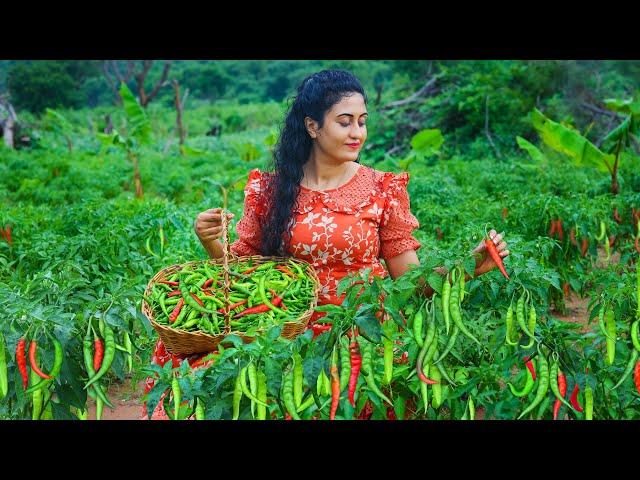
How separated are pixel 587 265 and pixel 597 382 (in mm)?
4449

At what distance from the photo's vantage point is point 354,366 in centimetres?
229

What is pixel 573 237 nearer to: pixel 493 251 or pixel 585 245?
pixel 585 245

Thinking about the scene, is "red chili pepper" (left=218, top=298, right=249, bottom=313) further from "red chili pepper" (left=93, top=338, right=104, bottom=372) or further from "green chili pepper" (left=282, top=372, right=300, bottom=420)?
"green chili pepper" (left=282, top=372, right=300, bottom=420)

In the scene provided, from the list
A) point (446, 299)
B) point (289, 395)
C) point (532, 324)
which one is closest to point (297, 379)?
point (289, 395)

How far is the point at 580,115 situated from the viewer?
1491cm

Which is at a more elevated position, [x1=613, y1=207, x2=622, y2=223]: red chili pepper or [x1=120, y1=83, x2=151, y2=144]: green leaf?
[x1=120, y1=83, x2=151, y2=144]: green leaf

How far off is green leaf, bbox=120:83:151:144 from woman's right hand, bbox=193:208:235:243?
916cm

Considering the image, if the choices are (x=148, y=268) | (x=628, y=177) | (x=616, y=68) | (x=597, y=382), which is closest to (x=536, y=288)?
(x=597, y=382)

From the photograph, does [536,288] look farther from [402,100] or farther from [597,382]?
[402,100]

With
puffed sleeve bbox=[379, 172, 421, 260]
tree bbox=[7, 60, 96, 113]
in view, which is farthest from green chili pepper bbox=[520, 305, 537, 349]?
tree bbox=[7, 60, 96, 113]

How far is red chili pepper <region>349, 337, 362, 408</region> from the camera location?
2268mm

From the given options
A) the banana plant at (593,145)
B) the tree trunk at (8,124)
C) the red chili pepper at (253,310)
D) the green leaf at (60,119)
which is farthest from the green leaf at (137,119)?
the red chili pepper at (253,310)

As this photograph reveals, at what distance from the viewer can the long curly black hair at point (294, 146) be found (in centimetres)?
330

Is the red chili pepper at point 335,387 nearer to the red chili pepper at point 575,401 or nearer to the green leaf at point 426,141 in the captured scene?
the red chili pepper at point 575,401
